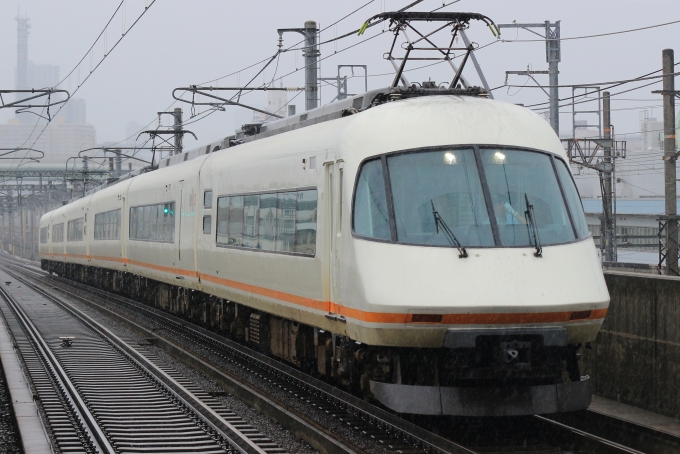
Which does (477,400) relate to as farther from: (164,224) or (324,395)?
(164,224)

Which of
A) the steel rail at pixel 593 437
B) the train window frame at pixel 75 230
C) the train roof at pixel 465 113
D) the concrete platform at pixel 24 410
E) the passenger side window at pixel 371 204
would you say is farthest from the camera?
the train window frame at pixel 75 230

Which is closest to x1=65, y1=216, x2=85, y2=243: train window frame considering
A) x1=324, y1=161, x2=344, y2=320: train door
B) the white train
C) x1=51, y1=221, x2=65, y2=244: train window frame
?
x1=51, y1=221, x2=65, y2=244: train window frame

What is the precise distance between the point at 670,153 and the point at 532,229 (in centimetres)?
1661

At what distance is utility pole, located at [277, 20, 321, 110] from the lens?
763 inches

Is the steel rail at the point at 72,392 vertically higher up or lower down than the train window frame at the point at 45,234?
lower down

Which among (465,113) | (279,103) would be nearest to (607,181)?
(279,103)

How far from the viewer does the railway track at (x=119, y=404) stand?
9273 millimetres

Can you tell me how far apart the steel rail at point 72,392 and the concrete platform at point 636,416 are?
445 centimetres

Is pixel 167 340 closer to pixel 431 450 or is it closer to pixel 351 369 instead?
pixel 351 369

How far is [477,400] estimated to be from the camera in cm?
827

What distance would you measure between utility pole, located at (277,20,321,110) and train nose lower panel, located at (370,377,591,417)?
11278 mm

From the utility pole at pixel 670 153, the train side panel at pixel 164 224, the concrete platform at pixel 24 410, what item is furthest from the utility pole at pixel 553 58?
the concrete platform at pixel 24 410

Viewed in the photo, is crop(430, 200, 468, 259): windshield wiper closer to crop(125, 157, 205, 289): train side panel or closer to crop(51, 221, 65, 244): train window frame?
crop(125, 157, 205, 289): train side panel

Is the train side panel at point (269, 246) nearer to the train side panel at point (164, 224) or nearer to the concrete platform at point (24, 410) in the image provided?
the train side panel at point (164, 224)
